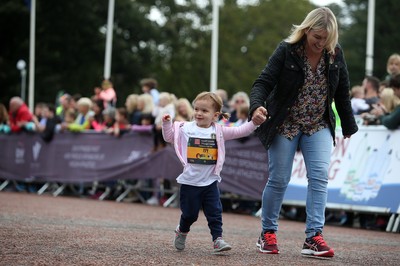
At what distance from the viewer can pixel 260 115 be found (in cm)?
689

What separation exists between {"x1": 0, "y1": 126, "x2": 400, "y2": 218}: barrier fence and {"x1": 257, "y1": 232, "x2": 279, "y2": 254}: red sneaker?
4.61 metres

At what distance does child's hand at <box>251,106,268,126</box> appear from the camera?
6.90 meters

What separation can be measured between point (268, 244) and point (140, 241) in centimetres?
135

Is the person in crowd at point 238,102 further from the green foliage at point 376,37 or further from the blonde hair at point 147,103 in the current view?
the green foliage at point 376,37

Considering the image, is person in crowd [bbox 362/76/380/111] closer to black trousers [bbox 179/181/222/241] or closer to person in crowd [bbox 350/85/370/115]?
person in crowd [bbox 350/85/370/115]

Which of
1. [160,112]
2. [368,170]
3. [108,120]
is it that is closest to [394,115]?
[368,170]

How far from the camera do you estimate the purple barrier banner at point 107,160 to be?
14383 mm

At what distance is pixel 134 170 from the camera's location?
55.4 ft

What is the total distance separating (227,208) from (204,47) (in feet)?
159

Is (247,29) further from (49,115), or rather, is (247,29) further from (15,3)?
(49,115)

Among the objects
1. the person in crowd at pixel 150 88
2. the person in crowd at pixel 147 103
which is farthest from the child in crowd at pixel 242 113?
the person in crowd at pixel 150 88

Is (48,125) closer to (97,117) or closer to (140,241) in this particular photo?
(97,117)

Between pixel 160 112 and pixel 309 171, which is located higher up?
pixel 160 112

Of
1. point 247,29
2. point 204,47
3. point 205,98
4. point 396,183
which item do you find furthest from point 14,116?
point 247,29
